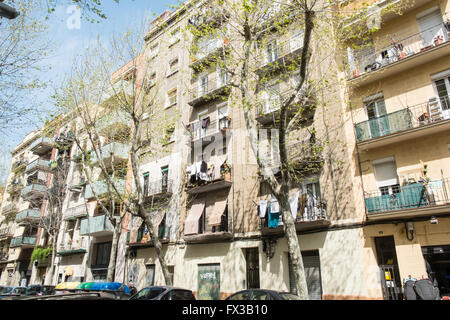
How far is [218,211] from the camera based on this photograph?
59.4 feet

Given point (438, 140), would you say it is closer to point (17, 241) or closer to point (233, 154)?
point (233, 154)

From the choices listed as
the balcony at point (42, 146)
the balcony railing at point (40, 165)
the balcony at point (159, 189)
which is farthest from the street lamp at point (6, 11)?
the balcony railing at point (40, 165)

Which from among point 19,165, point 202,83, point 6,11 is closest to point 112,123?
point 202,83

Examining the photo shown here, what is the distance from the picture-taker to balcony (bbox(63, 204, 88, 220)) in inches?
1062

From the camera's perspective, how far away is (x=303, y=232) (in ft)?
48.1

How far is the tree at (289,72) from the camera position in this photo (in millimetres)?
9836

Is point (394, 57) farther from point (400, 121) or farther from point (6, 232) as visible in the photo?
point (6, 232)

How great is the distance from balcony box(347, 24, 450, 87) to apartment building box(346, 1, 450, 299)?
0.04m

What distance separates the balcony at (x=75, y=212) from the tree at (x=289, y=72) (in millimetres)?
17808

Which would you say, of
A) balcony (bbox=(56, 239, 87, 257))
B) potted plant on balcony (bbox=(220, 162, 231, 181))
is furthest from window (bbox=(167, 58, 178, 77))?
balcony (bbox=(56, 239, 87, 257))

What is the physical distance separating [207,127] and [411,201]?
12461 mm

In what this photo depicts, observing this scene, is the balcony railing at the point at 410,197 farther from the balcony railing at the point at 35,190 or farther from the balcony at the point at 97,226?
the balcony railing at the point at 35,190
